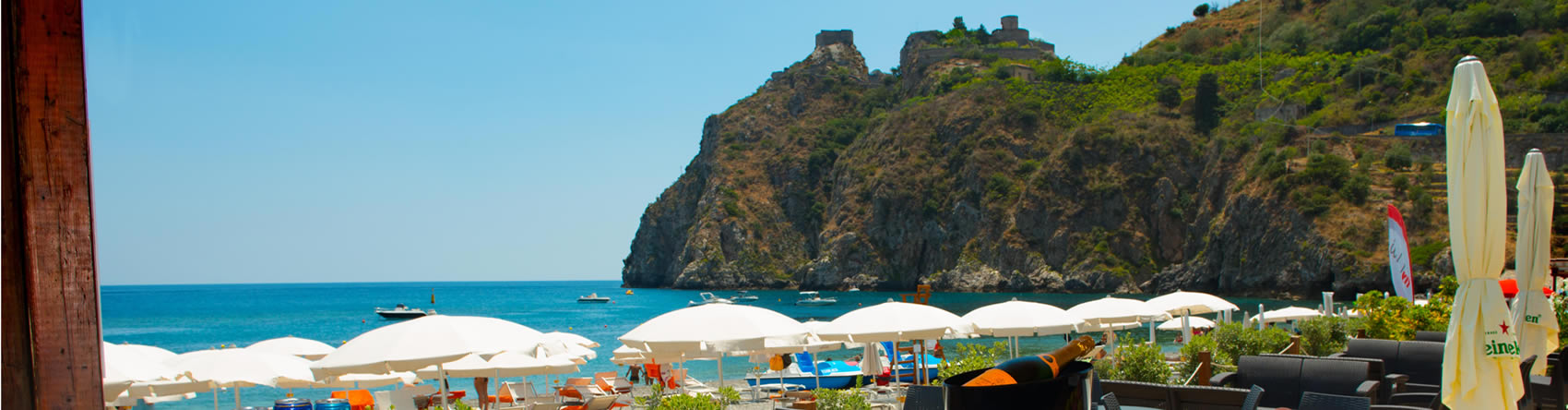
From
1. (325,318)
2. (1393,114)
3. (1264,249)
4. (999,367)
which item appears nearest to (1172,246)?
(1264,249)

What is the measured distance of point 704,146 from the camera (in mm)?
125750

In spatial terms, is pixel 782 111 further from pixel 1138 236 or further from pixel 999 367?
pixel 999 367

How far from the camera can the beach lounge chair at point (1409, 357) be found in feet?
28.7

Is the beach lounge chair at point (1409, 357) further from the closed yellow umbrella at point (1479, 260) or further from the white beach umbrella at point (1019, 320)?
the white beach umbrella at point (1019, 320)

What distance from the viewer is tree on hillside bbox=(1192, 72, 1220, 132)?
275 feet

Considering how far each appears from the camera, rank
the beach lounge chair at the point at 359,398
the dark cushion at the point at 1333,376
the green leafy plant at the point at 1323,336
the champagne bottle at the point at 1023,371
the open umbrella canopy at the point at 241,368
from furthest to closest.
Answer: the beach lounge chair at the point at 359,398 → the green leafy plant at the point at 1323,336 → the open umbrella canopy at the point at 241,368 → the dark cushion at the point at 1333,376 → the champagne bottle at the point at 1023,371

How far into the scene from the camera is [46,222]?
5.77 ft

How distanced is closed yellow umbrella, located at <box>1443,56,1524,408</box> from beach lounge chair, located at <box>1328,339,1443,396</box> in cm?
360

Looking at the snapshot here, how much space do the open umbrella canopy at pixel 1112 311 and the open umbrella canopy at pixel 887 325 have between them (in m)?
3.97

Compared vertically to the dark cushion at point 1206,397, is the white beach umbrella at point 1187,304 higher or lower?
lower

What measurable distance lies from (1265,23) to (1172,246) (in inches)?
1451

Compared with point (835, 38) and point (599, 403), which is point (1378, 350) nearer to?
point (599, 403)

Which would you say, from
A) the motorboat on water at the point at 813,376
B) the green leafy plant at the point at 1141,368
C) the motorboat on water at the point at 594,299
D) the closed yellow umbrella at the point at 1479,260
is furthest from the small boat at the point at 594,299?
the closed yellow umbrella at the point at 1479,260

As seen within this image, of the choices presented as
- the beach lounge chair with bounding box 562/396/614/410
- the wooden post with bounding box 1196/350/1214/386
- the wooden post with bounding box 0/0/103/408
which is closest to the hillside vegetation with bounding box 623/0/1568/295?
the wooden post with bounding box 1196/350/1214/386
